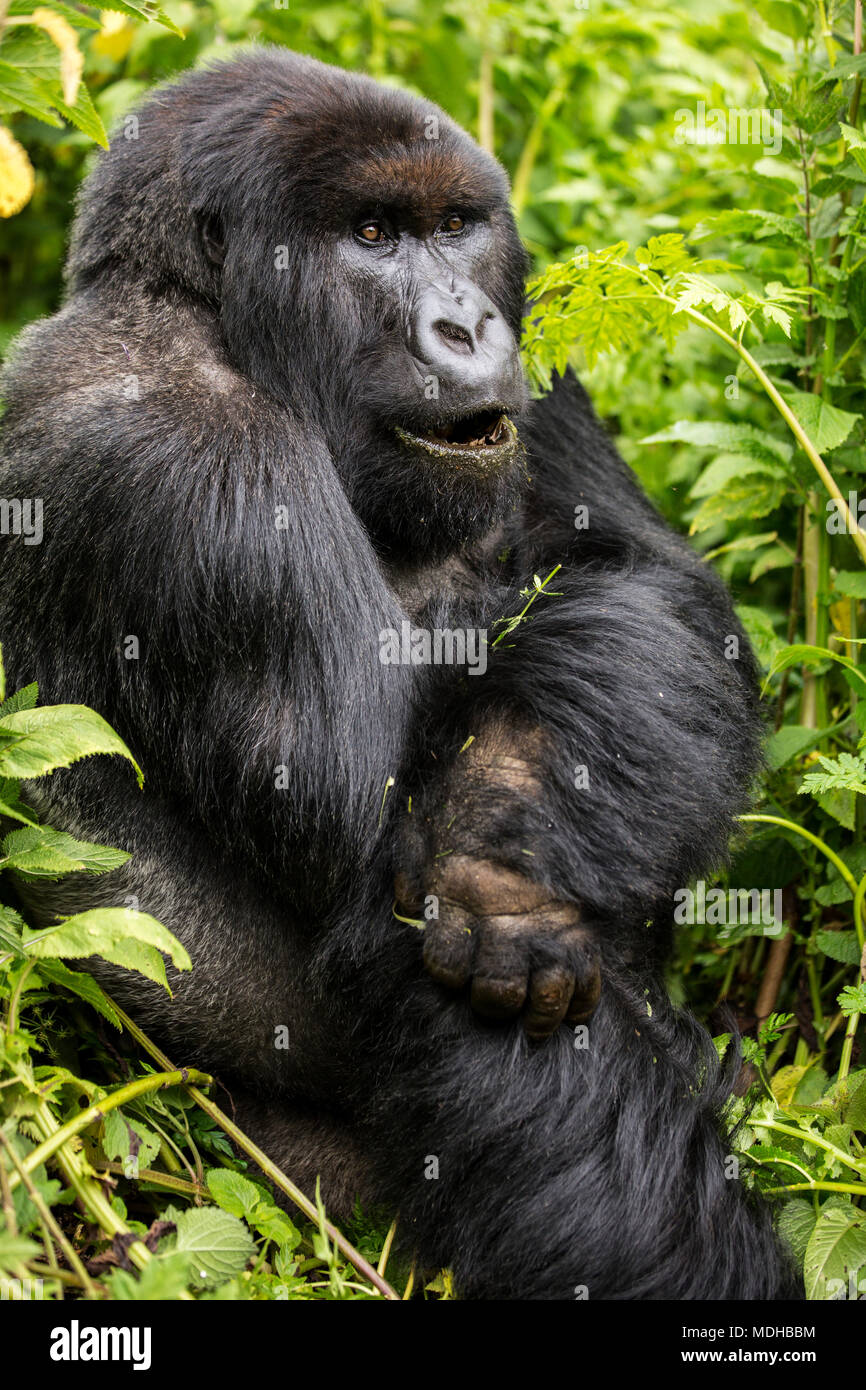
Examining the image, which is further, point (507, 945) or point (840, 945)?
point (840, 945)

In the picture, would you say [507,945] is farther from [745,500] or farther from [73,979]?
[745,500]

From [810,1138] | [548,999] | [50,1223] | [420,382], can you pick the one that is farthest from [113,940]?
[810,1138]

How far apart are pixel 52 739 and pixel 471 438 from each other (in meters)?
1.29

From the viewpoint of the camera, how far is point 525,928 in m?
2.75

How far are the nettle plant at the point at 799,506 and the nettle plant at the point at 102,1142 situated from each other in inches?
43.2

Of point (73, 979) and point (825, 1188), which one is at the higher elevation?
point (73, 979)

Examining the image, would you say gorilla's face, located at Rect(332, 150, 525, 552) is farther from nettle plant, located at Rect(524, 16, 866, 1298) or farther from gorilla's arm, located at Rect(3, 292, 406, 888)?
nettle plant, located at Rect(524, 16, 866, 1298)

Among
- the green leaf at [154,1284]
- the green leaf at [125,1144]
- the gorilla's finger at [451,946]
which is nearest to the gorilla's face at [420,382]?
the gorilla's finger at [451,946]

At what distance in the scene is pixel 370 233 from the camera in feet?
10.9

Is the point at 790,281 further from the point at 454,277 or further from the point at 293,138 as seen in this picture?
the point at 293,138

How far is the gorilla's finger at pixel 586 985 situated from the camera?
2779mm

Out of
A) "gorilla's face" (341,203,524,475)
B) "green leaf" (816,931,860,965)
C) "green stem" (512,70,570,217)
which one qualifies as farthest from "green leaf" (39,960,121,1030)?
"green stem" (512,70,570,217)

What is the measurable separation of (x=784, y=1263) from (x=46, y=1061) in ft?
5.47

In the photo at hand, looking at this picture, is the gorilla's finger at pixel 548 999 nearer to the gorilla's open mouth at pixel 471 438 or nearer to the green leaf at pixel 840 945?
the green leaf at pixel 840 945
